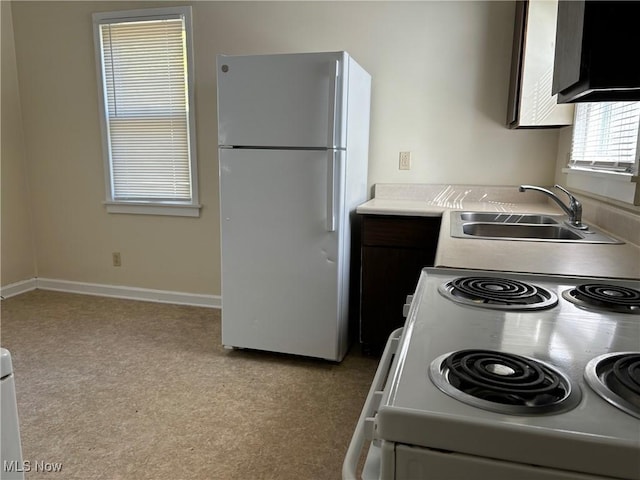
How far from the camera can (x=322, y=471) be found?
5.80ft

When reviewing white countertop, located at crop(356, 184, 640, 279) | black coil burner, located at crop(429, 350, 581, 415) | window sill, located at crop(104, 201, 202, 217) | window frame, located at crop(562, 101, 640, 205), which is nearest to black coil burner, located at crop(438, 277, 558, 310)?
white countertop, located at crop(356, 184, 640, 279)

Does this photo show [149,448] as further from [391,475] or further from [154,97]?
[154,97]

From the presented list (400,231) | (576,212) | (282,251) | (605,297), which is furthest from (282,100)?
(605,297)

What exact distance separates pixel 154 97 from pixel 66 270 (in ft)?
5.45

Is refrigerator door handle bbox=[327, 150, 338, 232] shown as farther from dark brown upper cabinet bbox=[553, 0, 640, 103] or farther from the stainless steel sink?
dark brown upper cabinet bbox=[553, 0, 640, 103]

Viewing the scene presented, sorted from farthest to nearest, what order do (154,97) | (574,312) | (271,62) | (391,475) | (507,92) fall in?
(154,97), (507,92), (271,62), (574,312), (391,475)

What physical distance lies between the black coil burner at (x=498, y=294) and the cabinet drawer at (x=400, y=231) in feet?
4.25

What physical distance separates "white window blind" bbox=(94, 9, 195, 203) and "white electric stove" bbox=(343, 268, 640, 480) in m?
2.91

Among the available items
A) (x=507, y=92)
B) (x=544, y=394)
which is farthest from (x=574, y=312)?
(x=507, y=92)

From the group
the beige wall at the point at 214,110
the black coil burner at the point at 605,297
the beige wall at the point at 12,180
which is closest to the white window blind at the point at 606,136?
the beige wall at the point at 214,110

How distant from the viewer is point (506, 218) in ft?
7.98

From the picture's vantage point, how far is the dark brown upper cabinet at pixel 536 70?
2.33 m

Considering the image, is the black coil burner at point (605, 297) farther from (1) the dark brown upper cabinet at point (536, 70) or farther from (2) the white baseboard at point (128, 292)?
(2) the white baseboard at point (128, 292)

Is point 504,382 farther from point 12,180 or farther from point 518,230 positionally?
point 12,180
